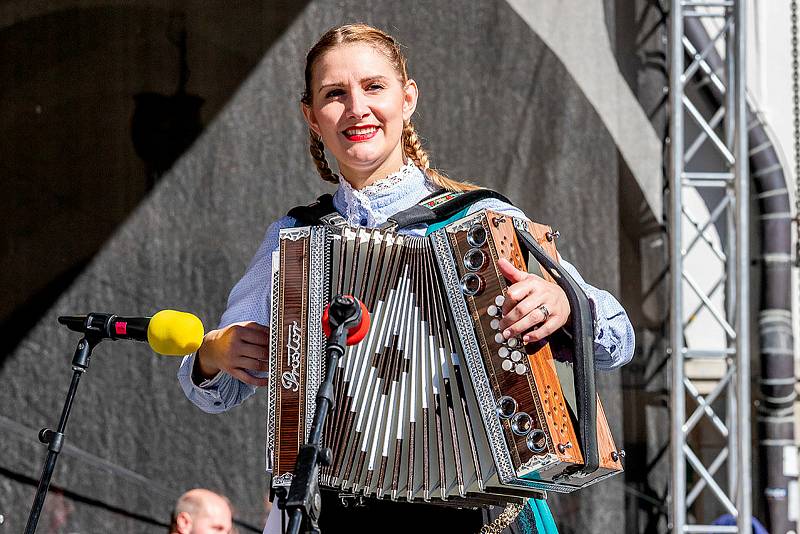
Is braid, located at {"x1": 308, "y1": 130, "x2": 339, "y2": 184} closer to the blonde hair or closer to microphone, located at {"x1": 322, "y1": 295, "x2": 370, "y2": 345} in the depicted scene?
the blonde hair

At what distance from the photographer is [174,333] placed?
1.85 m

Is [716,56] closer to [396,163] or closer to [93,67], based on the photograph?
[93,67]

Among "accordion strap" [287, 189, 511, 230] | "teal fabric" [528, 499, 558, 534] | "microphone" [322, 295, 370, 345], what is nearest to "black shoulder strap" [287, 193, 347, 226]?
"accordion strap" [287, 189, 511, 230]

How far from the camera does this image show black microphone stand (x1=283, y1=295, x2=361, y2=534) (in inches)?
60.9

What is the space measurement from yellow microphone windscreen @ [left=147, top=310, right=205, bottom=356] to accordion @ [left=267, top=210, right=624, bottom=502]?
0.13 metres

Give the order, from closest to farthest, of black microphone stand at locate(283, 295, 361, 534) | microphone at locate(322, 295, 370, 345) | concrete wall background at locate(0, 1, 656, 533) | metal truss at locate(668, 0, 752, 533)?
black microphone stand at locate(283, 295, 361, 534)
microphone at locate(322, 295, 370, 345)
metal truss at locate(668, 0, 752, 533)
concrete wall background at locate(0, 1, 656, 533)

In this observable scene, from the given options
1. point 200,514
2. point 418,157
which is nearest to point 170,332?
point 418,157

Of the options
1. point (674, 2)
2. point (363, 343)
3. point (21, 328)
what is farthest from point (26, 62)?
point (363, 343)

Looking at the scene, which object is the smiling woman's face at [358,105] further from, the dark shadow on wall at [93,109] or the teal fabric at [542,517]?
the dark shadow on wall at [93,109]

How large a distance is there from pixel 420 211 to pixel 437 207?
38 millimetres

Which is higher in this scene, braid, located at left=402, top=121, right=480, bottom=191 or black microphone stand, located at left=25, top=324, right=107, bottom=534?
braid, located at left=402, top=121, right=480, bottom=191

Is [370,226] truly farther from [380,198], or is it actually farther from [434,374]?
[434,374]

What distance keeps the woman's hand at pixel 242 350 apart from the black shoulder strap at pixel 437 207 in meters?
0.28

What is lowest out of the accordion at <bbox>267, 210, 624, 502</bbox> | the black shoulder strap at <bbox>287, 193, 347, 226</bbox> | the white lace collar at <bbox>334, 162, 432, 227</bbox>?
the accordion at <bbox>267, 210, 624, 502</bbox>
